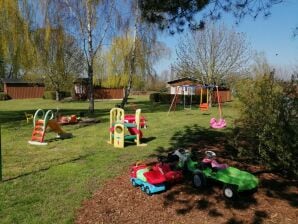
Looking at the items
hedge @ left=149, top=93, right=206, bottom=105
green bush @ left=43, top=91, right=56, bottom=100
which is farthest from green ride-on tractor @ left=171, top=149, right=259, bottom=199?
green bush @ left=43, top=91, right=56, bottom=100

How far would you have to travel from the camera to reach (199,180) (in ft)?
18.3

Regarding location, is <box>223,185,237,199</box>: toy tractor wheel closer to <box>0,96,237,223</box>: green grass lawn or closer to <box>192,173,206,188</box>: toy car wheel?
<box>192,173,206,188</box>: toy car wheel

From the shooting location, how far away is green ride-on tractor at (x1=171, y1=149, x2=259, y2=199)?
17.0 feet

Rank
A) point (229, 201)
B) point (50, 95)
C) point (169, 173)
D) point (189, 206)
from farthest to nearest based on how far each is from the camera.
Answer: point (50, 95), point (169, 173), point (229, 201), point (189, 206)

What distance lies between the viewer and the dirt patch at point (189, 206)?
464 cm

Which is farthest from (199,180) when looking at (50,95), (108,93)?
(108,93)

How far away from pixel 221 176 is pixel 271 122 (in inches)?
68.0

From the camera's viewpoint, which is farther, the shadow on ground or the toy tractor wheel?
the toy tractor wheel

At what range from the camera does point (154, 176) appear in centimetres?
563

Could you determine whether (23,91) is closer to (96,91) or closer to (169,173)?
Answer: (96,91)

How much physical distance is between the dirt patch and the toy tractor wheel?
0.26 ft

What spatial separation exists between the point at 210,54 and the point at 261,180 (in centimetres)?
2304

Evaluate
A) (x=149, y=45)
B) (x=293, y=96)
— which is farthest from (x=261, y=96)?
(x=149, y=45)

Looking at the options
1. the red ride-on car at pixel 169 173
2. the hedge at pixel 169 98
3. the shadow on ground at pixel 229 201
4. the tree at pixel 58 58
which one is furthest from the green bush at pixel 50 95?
the red ride-on car at pixel 169 173
